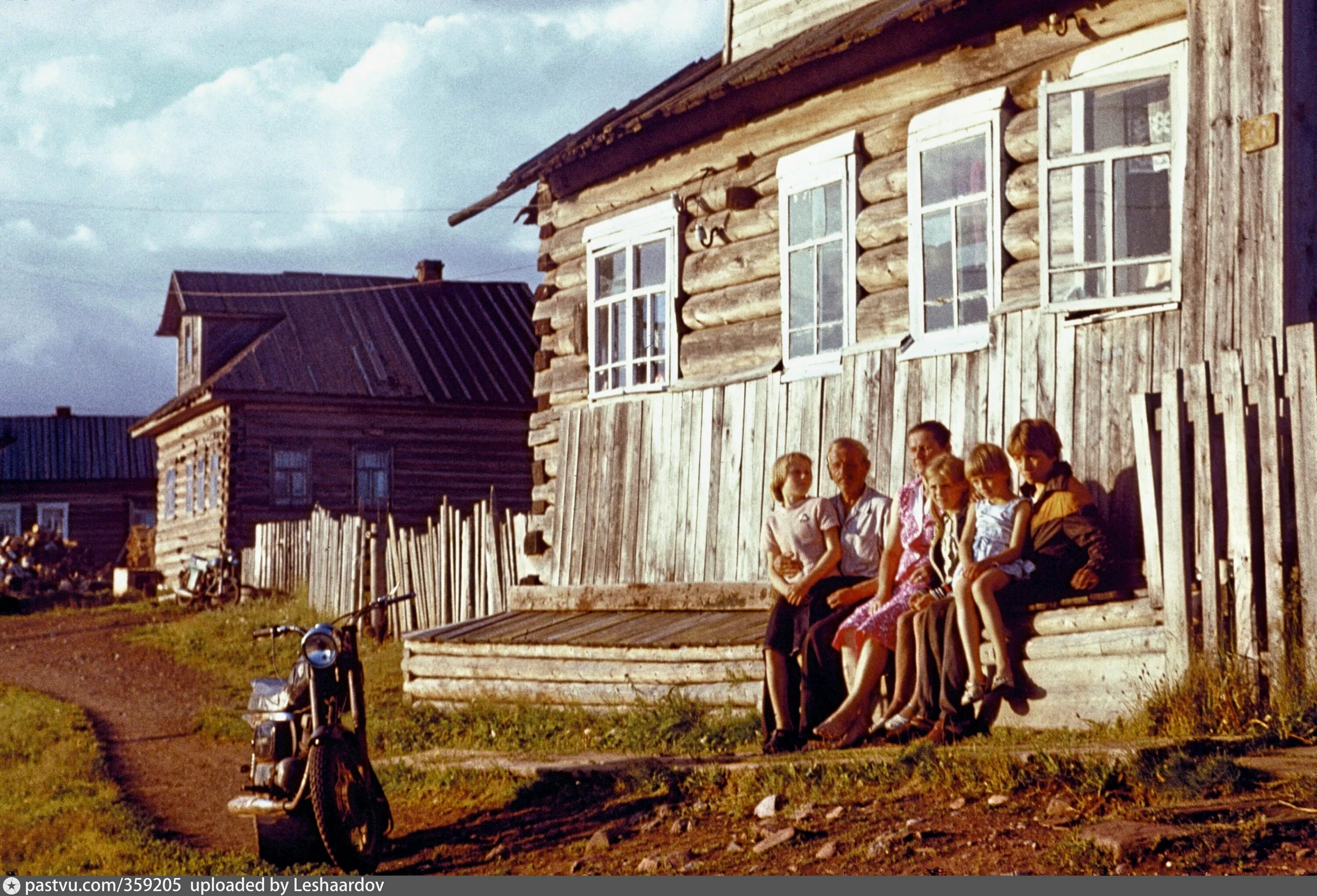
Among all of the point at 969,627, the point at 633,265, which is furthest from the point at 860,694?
the point at 633,265

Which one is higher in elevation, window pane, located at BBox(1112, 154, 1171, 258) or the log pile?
window pane, located at BBox(1112, 154, 1171, 258)

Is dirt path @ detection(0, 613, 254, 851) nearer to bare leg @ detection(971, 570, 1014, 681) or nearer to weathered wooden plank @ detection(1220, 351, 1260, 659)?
bare leg @ detection(971, 570, 1014, 681)

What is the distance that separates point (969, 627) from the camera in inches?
299

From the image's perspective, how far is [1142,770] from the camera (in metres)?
6.14

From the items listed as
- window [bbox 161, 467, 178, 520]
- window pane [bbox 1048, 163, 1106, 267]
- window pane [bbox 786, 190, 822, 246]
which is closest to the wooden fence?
window pane [bbox 1048, 163, 1106, 267]

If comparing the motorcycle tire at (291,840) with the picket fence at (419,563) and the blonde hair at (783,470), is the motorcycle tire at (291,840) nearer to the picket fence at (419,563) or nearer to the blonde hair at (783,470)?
the blonde hair at (783,470)

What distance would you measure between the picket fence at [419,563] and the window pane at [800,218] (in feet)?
13.3

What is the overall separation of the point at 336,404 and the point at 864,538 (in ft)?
64.8

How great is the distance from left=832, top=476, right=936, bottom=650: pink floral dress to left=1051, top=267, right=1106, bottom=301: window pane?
1.55m

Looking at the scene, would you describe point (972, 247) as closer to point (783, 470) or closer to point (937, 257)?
point (937, 257)

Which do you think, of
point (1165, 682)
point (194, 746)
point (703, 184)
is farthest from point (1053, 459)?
point (194, 746)

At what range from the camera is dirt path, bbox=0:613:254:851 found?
868 centimetres

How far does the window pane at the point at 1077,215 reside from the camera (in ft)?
30.1

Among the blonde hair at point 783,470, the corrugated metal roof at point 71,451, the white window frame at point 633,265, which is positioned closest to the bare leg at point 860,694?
the blonde hair at point 783,470
